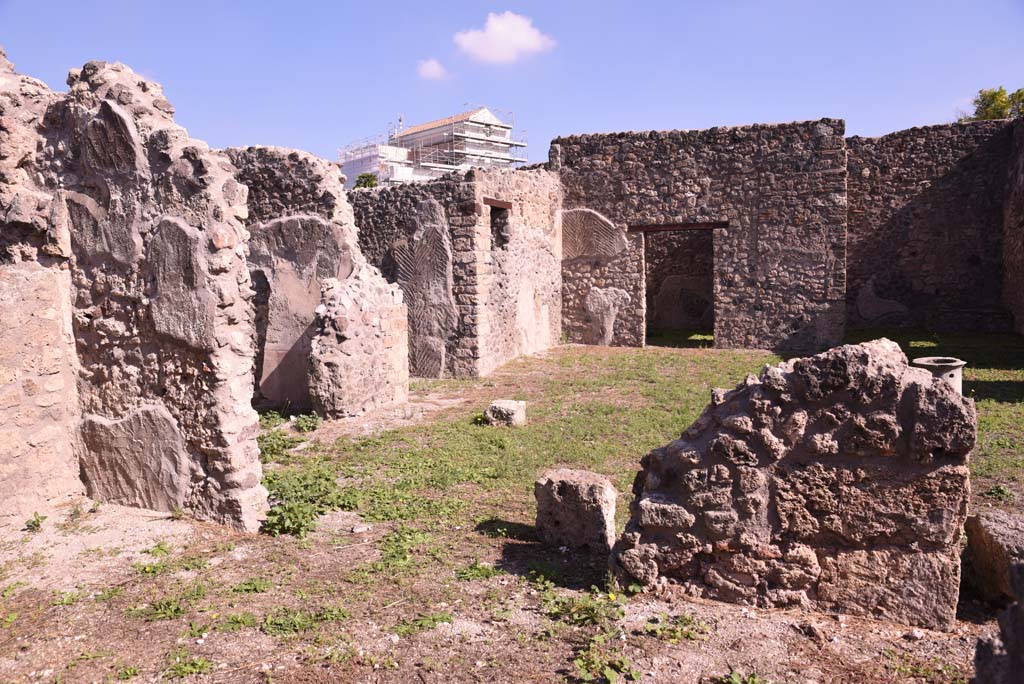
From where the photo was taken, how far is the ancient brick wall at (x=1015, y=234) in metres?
12.4

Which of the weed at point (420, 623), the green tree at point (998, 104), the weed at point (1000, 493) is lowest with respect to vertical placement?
the weed at point (420, 623)

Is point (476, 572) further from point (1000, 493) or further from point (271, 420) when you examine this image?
point (271, 420)

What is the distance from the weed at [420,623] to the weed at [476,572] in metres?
0.37

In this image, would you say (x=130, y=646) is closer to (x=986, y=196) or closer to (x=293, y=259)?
(x=293, y=259)

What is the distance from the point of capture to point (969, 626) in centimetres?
324

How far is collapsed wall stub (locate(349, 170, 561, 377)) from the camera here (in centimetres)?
982

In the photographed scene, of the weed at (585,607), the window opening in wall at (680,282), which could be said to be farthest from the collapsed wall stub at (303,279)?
the window opening in wall at (680,282)

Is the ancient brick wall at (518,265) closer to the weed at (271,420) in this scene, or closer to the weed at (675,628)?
the weed at (271,420)

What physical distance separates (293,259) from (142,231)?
4250 mm

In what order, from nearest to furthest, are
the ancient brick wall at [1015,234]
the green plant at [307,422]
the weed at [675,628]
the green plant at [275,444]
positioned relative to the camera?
the weed at [675,628] → the green plant at [275,444] → the green plant at [307,422] → the ancient brick wall at [1015,234]

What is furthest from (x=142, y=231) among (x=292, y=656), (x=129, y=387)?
(x=292, y=656)

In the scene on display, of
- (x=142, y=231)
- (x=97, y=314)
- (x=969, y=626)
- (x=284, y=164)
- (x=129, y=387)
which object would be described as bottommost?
(x=969, y=626)

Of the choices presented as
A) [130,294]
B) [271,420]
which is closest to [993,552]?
[130,294]

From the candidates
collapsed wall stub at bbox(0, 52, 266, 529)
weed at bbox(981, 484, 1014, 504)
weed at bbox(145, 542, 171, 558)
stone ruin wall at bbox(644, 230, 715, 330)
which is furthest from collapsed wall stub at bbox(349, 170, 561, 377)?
weed at bbox(981, 484, 1014, 504)
